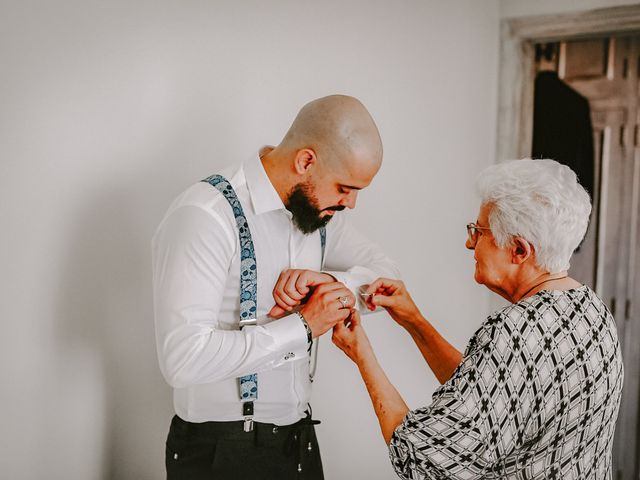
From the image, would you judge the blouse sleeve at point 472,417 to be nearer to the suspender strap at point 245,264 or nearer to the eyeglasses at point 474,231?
the eyeglasses at point 474,231

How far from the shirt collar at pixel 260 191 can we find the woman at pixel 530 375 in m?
0.52

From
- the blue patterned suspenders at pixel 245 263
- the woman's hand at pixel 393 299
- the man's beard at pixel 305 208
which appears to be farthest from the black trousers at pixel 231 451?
the man's beard at pixel 305 208

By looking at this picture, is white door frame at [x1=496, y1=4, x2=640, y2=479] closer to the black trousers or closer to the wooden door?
the wooden door

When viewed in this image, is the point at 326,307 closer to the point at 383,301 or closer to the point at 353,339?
the point at 353,339

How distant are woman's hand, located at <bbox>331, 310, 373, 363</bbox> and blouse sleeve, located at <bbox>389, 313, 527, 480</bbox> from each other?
0.94 feet

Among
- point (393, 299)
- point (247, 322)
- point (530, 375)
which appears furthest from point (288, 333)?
point (530, 375)

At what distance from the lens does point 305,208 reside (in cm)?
161

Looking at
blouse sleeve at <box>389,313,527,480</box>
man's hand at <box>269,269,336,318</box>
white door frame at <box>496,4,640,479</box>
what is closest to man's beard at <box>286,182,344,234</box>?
man's hand at <box>269,269,336,318</box>

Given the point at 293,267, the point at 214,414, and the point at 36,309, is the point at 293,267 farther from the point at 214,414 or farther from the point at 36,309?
the point at 36,309

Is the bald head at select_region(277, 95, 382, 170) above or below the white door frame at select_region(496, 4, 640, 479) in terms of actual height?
below

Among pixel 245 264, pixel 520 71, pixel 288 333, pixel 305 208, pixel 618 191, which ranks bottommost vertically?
pixel 288 333

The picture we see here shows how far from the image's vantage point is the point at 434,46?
9.18ft

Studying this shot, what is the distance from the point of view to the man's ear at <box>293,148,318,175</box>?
5.05 ft

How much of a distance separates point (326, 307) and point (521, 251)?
477mm
